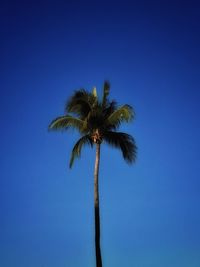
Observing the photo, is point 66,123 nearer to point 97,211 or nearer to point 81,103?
point 81,103

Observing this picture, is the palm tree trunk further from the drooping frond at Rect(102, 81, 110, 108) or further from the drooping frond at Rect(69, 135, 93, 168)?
the drooping frond at Rect(102, 81, 110, 108)

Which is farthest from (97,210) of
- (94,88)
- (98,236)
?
(94,88)

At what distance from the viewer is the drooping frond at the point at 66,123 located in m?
27.7

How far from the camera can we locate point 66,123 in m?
27.9

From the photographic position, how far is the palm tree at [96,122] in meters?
27.0

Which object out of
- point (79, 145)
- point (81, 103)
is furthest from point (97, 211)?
point (81, 103)

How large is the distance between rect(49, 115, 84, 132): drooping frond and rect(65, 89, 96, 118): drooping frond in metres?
0.73

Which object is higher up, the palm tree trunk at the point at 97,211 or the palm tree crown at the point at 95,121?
the palm tree crown at the point at 95,121

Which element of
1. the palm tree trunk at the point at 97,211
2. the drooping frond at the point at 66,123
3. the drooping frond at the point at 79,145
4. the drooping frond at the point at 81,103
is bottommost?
the palm tree trunk at the point at 97,211

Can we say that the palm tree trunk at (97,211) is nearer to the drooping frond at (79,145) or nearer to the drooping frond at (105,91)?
the drooping frond at (79,145)

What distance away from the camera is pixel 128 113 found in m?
26.6

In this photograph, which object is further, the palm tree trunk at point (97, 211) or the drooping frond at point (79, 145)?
the drooping frond at point (79, 145)

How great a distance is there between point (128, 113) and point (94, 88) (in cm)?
380

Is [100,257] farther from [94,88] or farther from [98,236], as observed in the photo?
[94,88]
